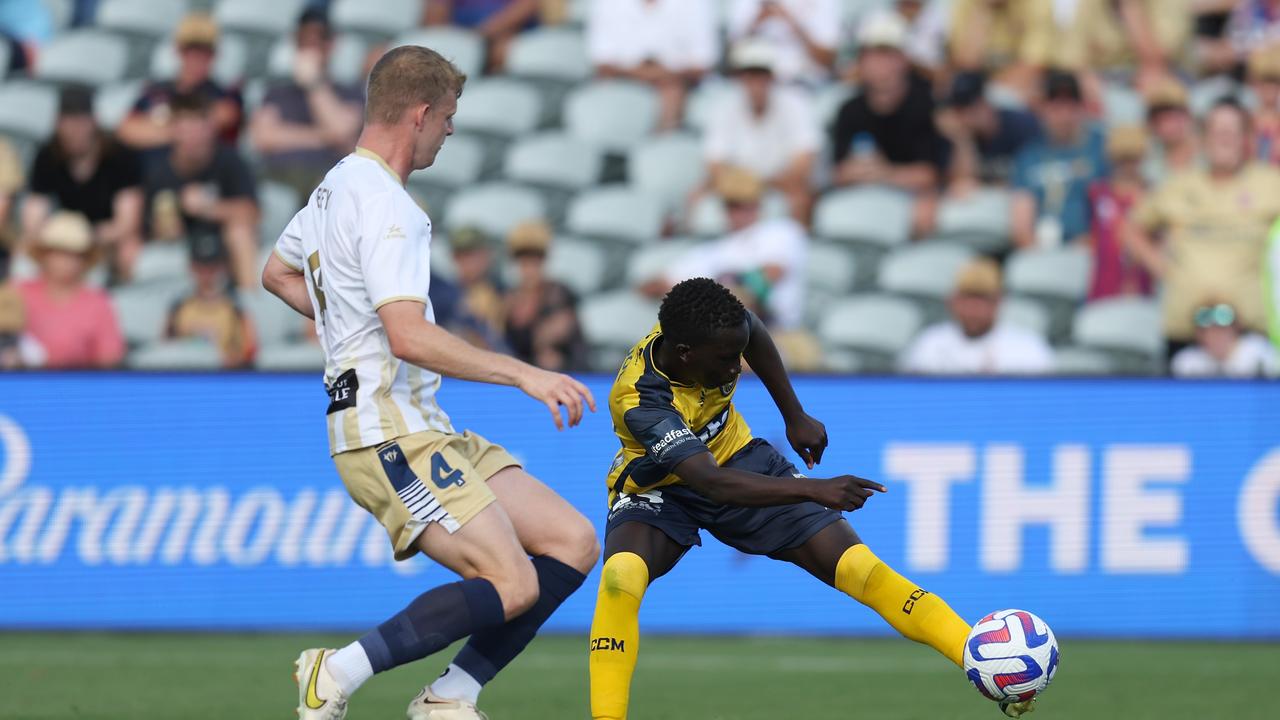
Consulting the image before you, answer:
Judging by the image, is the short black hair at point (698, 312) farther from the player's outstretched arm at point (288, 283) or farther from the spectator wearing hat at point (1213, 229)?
the spectator wearing hat at point (1213, 229)

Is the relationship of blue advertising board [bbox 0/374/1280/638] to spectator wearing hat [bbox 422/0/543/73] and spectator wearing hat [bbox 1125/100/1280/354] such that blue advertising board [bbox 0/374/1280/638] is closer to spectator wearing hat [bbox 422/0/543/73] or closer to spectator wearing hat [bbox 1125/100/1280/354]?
spectator wearing hat [bbox 1125/100/1280/354]

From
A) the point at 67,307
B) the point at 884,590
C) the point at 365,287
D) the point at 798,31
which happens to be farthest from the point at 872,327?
the point at 365,287

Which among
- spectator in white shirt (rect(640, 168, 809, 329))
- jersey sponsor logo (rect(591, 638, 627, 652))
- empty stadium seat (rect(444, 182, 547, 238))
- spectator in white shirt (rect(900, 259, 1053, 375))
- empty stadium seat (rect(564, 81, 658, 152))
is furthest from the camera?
empty stadium seat (rect(564, 81, 658, 152))

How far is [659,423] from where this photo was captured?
5168 mm

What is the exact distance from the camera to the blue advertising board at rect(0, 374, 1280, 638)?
8.87 m

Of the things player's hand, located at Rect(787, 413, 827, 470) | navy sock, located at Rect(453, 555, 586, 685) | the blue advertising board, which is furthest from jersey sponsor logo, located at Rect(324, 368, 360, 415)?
the blue advertising board

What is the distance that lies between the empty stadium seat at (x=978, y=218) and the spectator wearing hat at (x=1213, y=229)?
2.99ft

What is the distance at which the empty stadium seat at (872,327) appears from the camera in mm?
11227

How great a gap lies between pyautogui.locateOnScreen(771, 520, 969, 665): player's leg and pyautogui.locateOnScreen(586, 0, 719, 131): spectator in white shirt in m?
7.51

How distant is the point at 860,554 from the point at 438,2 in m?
9.18

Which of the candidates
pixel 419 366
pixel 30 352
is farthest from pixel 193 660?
pixel 419 366

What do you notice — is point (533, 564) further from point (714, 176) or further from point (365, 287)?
point (714, 176)

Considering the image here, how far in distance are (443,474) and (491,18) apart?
9.01 meters

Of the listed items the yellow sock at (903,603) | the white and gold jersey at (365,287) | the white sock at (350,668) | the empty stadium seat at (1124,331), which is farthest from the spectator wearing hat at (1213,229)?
the white sock at (350,668)
